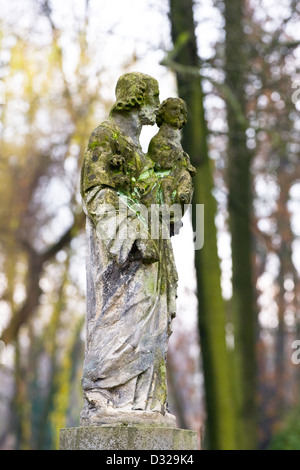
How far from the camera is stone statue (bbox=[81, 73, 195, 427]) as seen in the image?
7184mm

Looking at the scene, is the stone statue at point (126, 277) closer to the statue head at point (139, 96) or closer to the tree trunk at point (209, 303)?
the statue head at point (139, 96)

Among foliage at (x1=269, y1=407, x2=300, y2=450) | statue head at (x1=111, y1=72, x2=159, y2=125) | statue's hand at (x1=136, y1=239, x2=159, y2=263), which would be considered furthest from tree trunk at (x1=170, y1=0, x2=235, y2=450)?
statue's hand at (x1=136, y1=239, x2=159, y2=263)

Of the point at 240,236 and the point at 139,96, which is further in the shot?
the point at 240,236

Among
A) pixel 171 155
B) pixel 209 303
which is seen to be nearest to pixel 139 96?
pixel 171 155

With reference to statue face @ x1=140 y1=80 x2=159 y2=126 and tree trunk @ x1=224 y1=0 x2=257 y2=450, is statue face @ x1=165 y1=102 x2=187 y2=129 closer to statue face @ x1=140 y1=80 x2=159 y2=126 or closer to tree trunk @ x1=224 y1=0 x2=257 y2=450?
statue face @ x1=140 y1=80 x2=159 y2=126

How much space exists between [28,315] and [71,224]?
242cm

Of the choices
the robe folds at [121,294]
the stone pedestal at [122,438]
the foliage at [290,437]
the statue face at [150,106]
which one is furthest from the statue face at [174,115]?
the foliage at [290,437]

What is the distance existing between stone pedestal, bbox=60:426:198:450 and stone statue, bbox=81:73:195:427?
0.17m

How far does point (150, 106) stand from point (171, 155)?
0.51m

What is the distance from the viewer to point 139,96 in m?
7.92

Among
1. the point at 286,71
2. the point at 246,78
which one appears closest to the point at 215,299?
the point at 246,78

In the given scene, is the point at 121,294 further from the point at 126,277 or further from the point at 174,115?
the point at 174,115

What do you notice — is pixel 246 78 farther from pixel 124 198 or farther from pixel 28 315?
pixel 124 198

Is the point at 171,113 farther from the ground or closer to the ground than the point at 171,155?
farther from the ground
